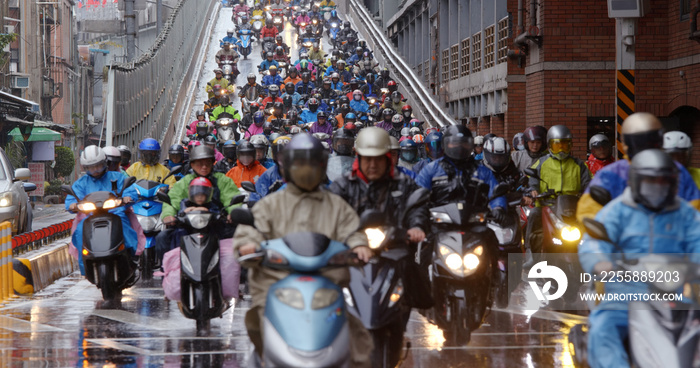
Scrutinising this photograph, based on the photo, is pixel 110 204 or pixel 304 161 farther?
pixel 110 204

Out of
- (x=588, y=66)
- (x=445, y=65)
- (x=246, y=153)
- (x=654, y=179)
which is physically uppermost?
(x=445, y=65)

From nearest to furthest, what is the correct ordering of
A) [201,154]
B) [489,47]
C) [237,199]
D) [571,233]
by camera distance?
[237,199], [201,154], [571,233], [489,47]

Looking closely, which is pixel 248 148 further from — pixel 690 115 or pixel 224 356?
pixel 690 115

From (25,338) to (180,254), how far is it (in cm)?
162

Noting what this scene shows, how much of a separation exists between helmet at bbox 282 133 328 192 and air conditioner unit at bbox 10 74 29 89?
3792cm

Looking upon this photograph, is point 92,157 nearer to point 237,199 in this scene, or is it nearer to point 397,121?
point 237,199

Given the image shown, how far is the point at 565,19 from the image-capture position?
72.4 feet

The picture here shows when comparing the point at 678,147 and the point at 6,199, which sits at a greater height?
the point at 678,147

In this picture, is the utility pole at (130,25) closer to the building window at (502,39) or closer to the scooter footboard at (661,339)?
the building window at (502,39)

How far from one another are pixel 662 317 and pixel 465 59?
2973 cm

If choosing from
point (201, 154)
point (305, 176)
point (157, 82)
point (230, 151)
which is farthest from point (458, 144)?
point (157, 82)

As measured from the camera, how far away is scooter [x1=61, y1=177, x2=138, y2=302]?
12711 mm

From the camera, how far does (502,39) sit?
28.5 metres

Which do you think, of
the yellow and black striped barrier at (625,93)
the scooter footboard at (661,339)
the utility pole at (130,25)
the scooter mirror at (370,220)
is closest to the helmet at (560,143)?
the yellow and black striped barrier at (625,93)
